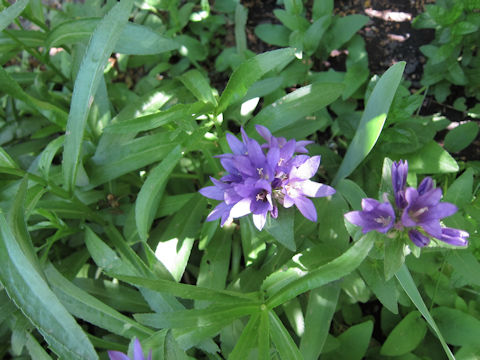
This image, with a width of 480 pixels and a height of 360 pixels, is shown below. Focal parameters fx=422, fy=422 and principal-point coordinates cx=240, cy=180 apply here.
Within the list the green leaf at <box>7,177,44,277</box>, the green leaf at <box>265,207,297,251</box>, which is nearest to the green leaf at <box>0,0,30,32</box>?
the green leaf at <box>7,177,44,277</box>

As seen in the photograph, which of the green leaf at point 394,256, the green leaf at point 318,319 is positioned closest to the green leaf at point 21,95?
the green leaf at point 318,319

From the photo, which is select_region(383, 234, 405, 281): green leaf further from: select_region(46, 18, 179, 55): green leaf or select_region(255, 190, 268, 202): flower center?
select_region(46, 18, 179, 55): green leaf

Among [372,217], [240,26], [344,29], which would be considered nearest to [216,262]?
[372,217]

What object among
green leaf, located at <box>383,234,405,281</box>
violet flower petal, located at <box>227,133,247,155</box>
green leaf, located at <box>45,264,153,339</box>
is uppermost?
violet flower petal, located at <box>227,133,247,155</box>

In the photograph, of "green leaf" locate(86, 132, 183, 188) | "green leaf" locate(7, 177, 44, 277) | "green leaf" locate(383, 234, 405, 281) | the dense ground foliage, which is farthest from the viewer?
"green leaf" locate(86, 132, 183, 188)

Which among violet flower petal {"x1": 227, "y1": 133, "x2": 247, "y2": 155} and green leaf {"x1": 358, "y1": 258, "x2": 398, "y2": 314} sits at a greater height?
violet flower petal {"x1": 227, "y1": 133, "x2": 247, "y2": 155}

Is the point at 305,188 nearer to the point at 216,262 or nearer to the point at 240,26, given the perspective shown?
the point at 216,262
